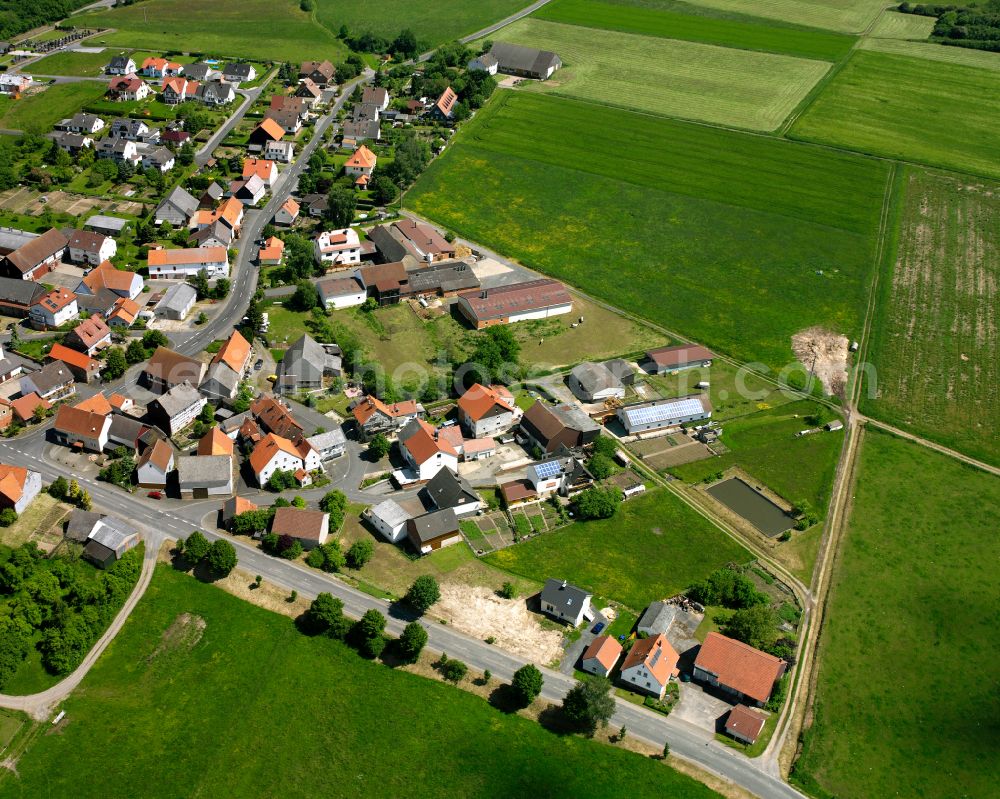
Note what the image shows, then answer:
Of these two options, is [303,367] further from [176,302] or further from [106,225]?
[106,225]

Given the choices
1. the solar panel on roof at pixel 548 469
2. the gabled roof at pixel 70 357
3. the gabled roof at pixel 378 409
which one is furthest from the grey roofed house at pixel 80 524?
the solar panel on roof at pixel 548 469

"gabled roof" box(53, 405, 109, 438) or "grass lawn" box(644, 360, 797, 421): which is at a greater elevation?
"gabled roof" box(53, 405, 109, 438)

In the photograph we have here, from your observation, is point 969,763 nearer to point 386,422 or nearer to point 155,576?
point 386,422

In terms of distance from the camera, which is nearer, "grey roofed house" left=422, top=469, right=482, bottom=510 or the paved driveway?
the paved driveway

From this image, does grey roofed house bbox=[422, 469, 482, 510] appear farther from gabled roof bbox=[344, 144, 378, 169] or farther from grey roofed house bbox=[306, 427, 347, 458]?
gabled roof bbox=[344, 144, 378, 169]

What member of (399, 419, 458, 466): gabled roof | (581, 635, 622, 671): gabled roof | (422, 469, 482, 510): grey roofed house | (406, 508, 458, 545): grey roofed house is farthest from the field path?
(581, 635, 622, 671): gabled roof

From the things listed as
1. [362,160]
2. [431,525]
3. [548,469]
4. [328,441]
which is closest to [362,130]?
[362,160]

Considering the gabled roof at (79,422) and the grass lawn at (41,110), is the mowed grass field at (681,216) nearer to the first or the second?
the gabled roof at (79,422)
